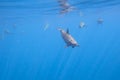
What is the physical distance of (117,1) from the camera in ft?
51.4

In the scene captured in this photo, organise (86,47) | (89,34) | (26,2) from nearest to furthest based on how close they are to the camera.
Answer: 1. (26,2)
2. (89,34)
3. (86,47)

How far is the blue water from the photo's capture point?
53.3 ft

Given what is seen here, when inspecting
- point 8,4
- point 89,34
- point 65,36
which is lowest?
point 65,36

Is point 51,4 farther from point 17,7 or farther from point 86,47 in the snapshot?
point 86,47

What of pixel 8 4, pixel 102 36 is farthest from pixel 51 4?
pixel 102 36

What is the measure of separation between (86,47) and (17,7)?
58.2 meters

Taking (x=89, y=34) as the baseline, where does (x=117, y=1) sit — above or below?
below

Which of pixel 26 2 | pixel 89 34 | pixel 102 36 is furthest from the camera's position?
pixel 102 36

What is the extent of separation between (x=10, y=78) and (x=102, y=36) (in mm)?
28674

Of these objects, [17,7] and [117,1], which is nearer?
[17,7]

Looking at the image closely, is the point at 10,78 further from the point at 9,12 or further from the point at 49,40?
the point at 9,12

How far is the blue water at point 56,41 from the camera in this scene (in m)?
16.2

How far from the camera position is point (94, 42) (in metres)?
67.4

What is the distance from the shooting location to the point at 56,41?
70562mm
